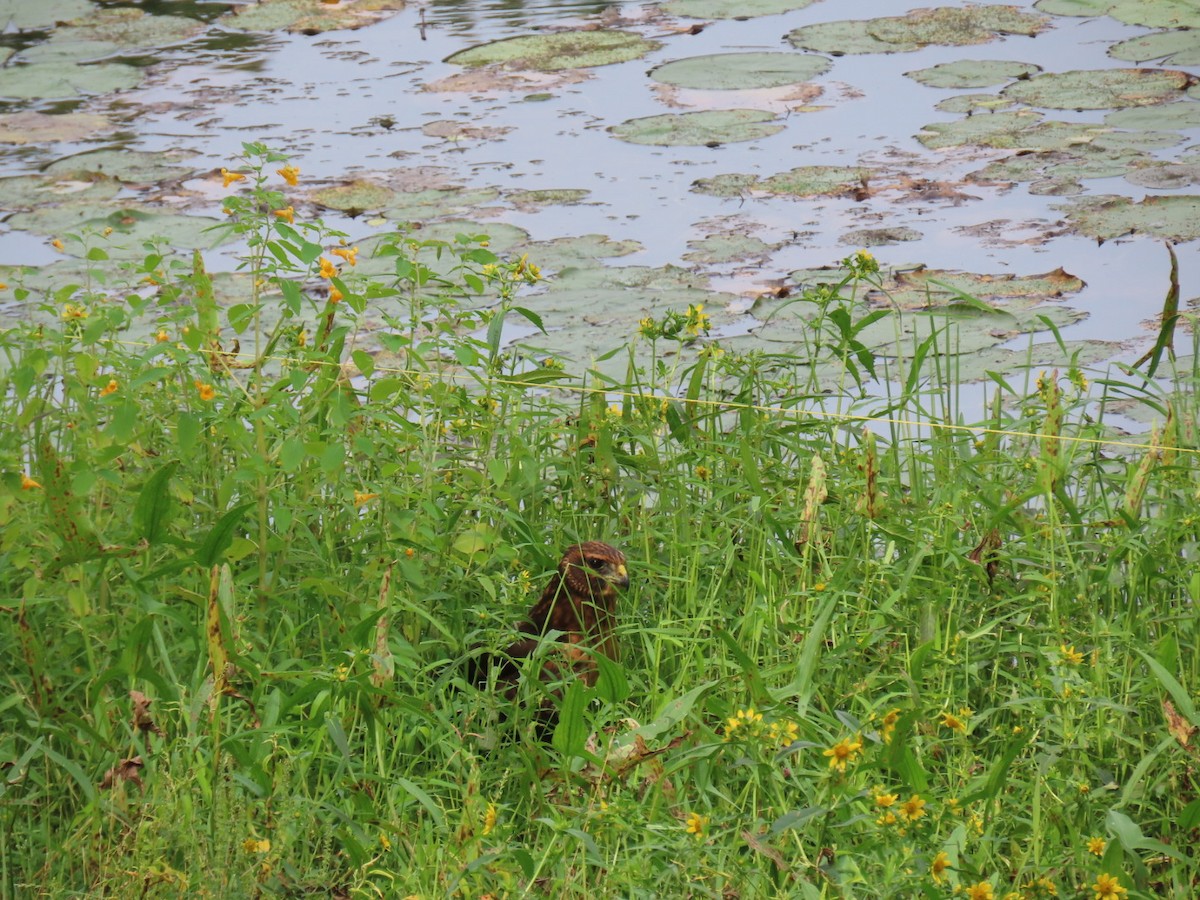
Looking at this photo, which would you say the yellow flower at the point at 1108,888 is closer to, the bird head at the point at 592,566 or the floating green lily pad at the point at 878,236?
the bird head at the point at 592,566

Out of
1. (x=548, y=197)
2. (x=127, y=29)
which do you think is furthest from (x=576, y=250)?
(x=127, y=29)

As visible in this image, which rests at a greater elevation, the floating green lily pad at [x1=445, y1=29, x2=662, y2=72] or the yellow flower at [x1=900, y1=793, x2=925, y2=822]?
the floating green lily pad at [x1=445, y1=29, x2=662, y2=72]

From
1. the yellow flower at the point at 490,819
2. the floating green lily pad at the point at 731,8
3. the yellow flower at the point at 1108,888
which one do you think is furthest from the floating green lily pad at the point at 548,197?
the yellow flower at the point at 1108,888

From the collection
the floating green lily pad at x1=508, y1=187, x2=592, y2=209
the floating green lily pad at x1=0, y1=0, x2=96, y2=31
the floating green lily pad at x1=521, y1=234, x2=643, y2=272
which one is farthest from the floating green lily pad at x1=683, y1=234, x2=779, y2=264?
the floating green lily pad at x1=0, y1=0, x2=96, y2=31

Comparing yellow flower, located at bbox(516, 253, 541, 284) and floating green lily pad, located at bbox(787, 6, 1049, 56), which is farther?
floating green lily pad, located at bbox(787, 6, 1049, 56)

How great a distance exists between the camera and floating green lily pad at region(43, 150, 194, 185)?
20.9 feet

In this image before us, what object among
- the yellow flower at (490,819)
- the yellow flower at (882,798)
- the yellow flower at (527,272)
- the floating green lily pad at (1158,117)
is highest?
the yellow flower at (527,272)

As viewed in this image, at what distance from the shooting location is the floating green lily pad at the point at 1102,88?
674cm

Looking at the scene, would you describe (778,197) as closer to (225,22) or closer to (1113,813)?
(1113,813)

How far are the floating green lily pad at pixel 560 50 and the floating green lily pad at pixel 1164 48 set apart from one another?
7.97ft

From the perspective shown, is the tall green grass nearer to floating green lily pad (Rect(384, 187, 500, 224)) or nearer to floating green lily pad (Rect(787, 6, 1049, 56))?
floating green lily pad (Rect(384, 187, 500, 224))

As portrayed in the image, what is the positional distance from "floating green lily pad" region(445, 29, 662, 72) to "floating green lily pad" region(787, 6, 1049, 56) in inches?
35.0

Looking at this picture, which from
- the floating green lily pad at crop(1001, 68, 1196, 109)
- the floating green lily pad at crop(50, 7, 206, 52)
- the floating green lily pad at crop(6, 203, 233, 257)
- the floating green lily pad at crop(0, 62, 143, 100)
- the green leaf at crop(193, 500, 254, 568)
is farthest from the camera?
the floating green lily pad at crop(50, 7, 206, 52)

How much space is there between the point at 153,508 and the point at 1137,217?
4.06m
